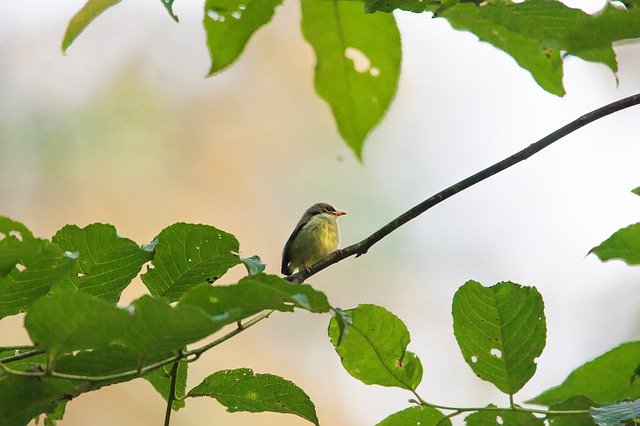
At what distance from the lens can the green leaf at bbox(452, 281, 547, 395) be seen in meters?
1.40

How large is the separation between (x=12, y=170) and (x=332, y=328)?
6182 millimetres

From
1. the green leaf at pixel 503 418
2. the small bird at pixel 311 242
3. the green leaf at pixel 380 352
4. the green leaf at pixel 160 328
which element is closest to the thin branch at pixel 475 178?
the green leaf at pixel 380 352

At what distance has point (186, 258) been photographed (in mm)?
1355

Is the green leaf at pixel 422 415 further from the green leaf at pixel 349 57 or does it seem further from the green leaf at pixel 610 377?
the green leaf at pixel 349 57

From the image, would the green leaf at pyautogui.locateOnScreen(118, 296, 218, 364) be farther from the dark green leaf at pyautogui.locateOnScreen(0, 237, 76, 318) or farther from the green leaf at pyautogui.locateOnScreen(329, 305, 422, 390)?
the green leaf at pyautogui.locateOnScreen(329, 305, 422, 390)

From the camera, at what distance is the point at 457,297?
4.59 feet

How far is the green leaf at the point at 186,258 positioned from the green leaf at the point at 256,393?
0.50 feet

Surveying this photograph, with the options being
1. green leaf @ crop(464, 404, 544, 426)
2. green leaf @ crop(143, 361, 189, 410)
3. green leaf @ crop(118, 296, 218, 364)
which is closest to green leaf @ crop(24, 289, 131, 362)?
green leaf @ crop(118, 296, 218, 364)

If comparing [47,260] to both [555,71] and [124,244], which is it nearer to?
[124,244]

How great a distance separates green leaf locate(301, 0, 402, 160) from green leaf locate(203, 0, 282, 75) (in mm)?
86

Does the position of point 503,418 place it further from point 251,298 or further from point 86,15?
point 86,15

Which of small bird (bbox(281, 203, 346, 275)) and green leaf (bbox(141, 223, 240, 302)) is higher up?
small bird (bbox(281, 203, 346, 275))

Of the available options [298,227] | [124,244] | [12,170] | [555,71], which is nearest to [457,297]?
[555,71]

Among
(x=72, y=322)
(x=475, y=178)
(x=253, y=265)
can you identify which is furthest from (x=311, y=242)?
(x=72, y=322)
